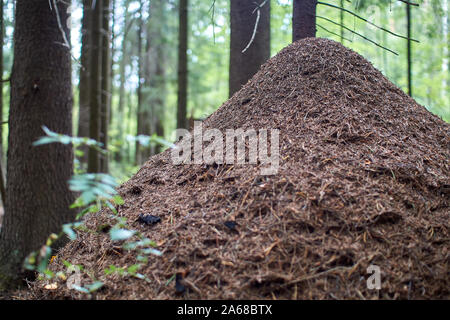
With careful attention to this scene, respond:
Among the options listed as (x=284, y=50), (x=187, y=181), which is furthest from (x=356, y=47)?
(x=187, y=181)

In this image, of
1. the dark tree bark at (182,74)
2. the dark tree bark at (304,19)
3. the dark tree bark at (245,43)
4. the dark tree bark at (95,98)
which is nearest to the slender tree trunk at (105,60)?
the dark tree bark at (95,98)

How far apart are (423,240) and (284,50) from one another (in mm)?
2633

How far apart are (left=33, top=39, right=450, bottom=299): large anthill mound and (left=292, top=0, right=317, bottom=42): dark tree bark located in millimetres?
1029

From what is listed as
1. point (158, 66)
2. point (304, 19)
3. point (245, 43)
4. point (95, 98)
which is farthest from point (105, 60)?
point (158, 66)

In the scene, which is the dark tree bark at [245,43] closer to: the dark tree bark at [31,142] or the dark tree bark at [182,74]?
the dark tree bark at [182,74]

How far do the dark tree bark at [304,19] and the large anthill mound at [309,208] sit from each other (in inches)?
40.5

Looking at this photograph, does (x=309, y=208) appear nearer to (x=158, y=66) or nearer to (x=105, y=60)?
(x=105, y=60)

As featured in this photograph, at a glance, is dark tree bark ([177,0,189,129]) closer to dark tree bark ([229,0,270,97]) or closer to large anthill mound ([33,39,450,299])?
dark tree bark ([229,0,270,97])

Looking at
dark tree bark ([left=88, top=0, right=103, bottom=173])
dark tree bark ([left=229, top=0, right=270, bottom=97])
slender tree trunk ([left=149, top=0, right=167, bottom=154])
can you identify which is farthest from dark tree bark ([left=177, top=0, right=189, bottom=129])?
slender tree trunk ([left=149, top=0, right=167, bottom=154])

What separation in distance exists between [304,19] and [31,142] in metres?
3.70

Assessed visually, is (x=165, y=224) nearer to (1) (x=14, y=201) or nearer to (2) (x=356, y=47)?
(1) (x=14, y=201)

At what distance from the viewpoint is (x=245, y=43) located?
19.3 ft

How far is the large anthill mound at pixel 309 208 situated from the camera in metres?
2.11

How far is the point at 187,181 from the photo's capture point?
3055 millimetres
